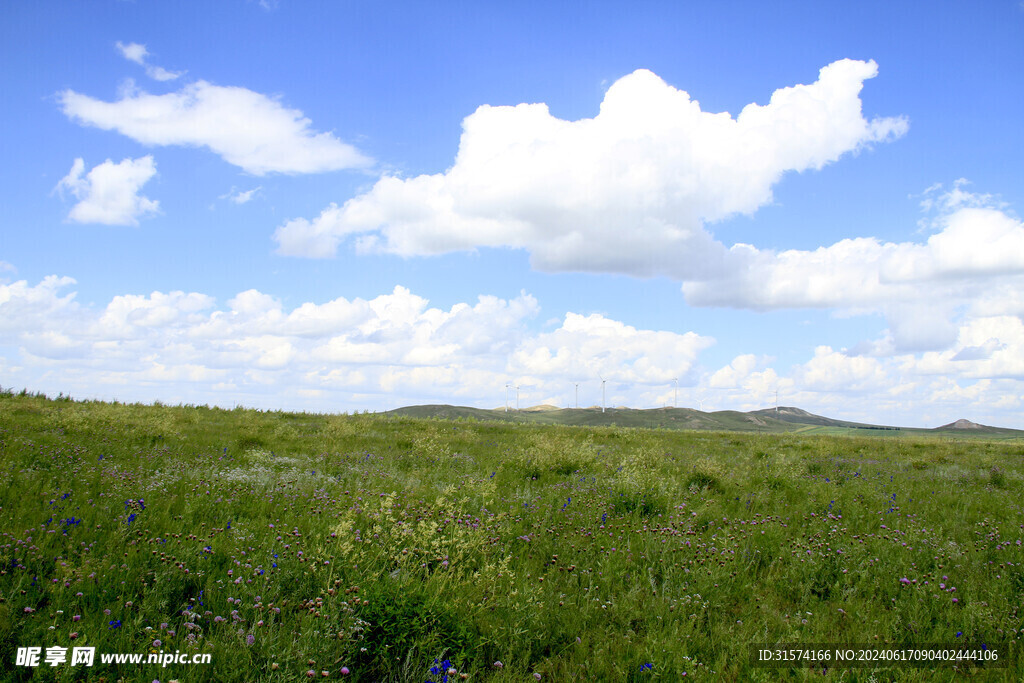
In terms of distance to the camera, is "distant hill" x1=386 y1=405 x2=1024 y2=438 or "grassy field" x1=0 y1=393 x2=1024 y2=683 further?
"distant hill" x1=386 y1=405 x2=1024 y2=438

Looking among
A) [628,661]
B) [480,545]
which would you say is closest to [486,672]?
[628,661]

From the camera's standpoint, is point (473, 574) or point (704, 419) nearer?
point (473, 574)

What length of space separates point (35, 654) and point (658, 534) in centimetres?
628

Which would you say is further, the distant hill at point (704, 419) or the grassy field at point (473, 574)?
the distant hill at point (704, 419)

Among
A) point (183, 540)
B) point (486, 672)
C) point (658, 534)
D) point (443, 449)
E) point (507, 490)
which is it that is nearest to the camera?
point (486, 672)

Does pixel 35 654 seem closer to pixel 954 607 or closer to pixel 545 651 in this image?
pixel 545 651

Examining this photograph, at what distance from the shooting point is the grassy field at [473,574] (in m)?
4.11

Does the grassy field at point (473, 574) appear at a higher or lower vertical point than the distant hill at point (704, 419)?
higher

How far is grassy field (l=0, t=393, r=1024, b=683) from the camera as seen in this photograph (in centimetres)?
411

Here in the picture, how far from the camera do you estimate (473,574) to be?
18.0 ft

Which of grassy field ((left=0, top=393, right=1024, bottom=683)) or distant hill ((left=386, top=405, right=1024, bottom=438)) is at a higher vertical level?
grassy field ((left=0, top=393, right=1024, bottom=683))

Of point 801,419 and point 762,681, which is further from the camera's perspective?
point 801,419

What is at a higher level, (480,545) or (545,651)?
(480,545)

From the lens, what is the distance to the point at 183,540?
Answer: 5.50 metres
